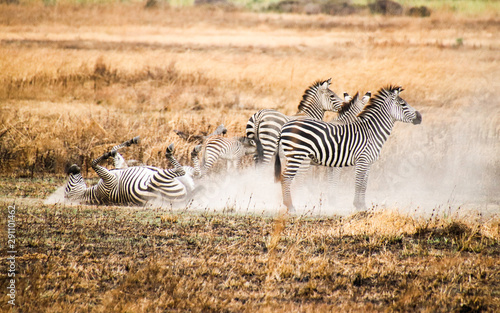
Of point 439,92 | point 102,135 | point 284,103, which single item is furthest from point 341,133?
point 439,92

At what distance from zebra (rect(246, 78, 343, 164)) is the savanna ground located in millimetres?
991

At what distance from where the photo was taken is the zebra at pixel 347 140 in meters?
9.00

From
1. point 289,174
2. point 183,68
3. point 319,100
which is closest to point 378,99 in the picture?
point 319,100

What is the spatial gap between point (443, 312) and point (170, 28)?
877 inches

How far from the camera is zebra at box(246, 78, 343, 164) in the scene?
1027cm

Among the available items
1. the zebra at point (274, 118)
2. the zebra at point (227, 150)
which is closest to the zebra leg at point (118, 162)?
the zebra at point (227, 150)

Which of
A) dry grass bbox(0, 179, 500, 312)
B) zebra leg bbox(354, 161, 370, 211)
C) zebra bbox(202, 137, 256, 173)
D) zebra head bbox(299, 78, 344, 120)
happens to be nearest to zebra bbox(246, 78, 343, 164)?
zebra head bbox(299, 78, 344, 120)

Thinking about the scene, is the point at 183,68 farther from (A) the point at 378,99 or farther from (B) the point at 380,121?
(B) the point at 380,121

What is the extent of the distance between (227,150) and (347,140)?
2255 millimetres

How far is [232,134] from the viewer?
12453 millimetres

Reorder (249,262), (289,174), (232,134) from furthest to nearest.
A: (232,134) < (289,174) < (249,262)

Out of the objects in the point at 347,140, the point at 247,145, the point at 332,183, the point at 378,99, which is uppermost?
the point at 378,99

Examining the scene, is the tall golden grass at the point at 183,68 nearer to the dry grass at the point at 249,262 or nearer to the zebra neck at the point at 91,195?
the zebra neck at the point at 91,195

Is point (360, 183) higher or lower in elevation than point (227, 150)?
lower
